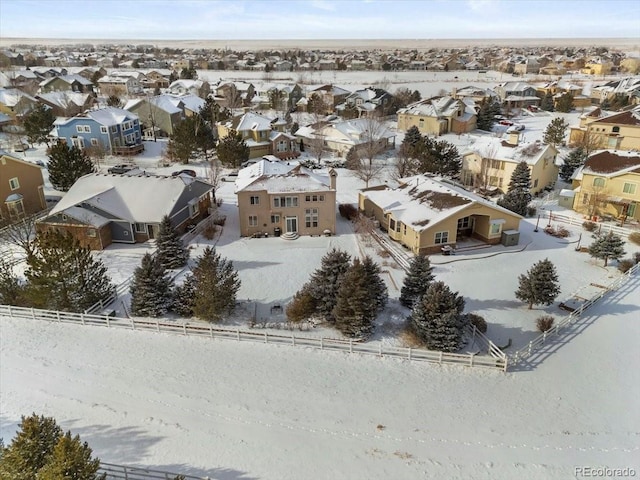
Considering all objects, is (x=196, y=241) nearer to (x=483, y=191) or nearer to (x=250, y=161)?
(x=250, y=161)

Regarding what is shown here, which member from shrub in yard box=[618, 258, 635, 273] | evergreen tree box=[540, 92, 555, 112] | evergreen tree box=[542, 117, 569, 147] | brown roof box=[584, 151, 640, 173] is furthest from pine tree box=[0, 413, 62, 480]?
evergreen tree box=[540, 92, 555, 112]

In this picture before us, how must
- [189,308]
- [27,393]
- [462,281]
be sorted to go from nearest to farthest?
1. [27,393]
2. [189,308]
3. [462,281]

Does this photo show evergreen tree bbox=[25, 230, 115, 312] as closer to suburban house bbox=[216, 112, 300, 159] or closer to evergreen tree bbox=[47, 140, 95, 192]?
evergreen tree bbox=[47, 140, 95, 192]

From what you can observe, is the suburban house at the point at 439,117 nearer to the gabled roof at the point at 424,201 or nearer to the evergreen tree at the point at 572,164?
the evergreen tree at the point at 572,164

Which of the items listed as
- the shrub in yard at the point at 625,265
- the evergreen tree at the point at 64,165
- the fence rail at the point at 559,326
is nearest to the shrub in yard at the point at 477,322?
the fence rail at the point at 559,326

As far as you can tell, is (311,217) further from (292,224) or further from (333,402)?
(333,402)

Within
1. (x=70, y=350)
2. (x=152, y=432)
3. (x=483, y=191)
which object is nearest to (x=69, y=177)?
(x=70, y=350)

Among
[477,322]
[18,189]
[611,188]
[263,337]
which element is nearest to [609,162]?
[611,188]
